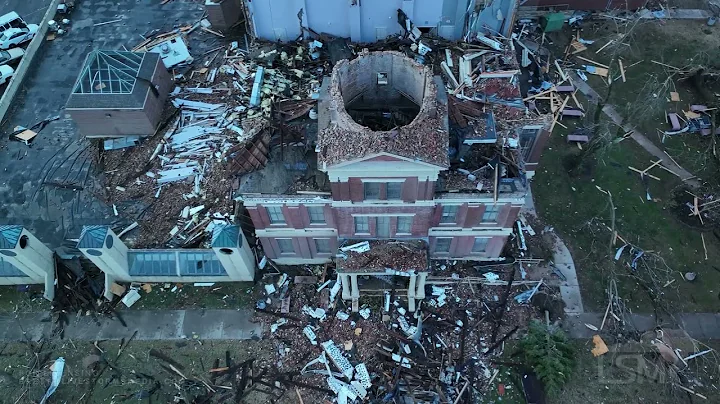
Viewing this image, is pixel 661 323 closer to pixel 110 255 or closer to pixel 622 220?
pixel 622 220

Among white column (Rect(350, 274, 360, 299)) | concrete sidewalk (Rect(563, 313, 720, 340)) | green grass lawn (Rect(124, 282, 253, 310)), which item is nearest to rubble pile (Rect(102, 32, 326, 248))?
green grass lawn (Rect(124, 282, 253, 310))

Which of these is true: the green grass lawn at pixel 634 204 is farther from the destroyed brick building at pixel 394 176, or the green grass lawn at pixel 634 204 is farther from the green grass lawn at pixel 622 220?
the destroyed brick building at pixel 394 176

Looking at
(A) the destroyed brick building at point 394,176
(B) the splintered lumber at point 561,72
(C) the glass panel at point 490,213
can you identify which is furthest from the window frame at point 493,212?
(B) the splintered lumber at point 561,72

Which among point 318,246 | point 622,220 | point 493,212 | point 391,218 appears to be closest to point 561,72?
point 622,220

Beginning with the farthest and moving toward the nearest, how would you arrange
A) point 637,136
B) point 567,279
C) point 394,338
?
point 637,136 < point 567,279 < point 394,338

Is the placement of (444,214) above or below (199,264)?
above

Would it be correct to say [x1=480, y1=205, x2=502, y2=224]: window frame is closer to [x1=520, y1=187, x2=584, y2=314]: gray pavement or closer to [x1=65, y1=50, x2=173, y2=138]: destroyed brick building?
[x1=520, y1=187, x2=584, y2=314]: gray pavement
